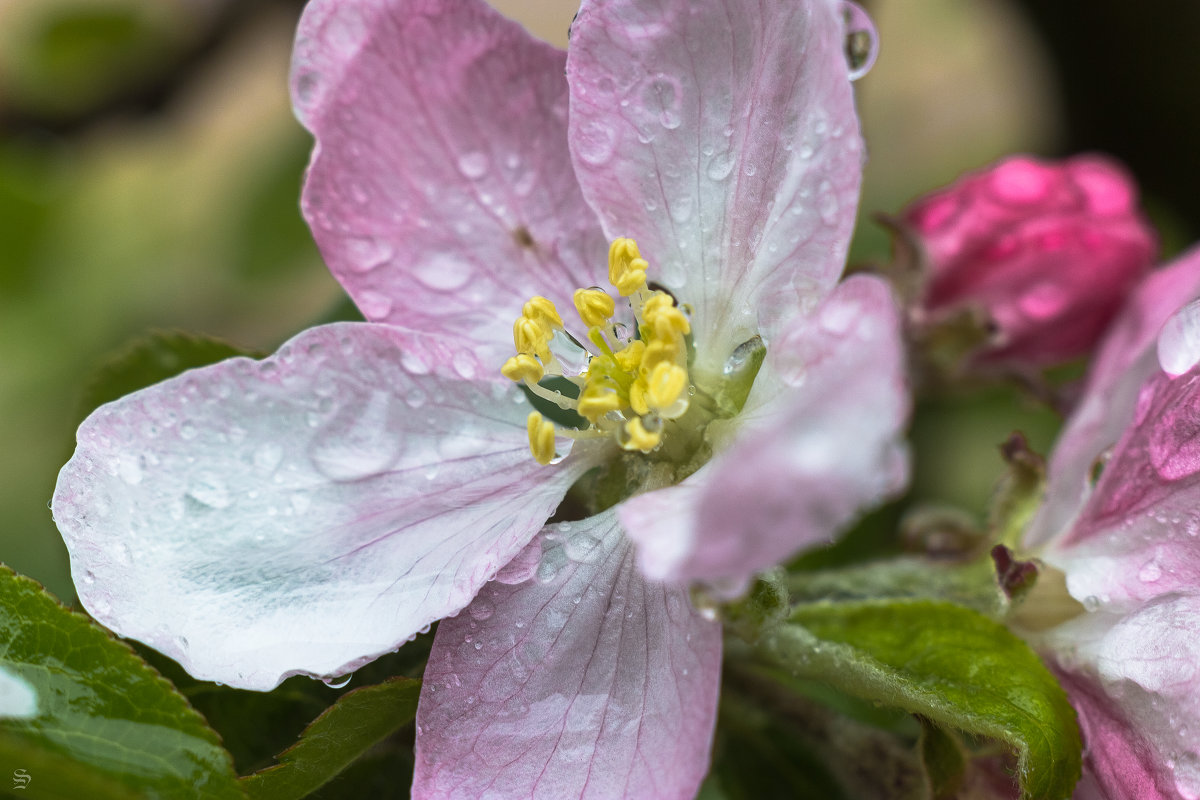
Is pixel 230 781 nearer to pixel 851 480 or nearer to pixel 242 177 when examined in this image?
pixel 851 480

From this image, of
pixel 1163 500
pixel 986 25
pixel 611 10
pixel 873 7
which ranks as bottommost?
pixel 986 25

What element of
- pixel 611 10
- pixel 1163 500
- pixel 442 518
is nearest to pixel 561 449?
pixel 442 518

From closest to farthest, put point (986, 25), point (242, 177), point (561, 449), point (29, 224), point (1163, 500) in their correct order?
point (1163, 500) → point (561, 449) → point (29, 224) → point (242, 177) → point (986, 25)

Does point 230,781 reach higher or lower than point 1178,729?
higher

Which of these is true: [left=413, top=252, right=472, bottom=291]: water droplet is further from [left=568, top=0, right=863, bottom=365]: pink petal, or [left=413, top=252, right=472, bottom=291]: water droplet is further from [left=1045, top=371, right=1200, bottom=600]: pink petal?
[left=1045, top=371, right=1200, bottom=600]: pink petal

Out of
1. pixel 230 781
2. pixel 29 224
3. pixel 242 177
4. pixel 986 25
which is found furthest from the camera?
pixel 986 25
